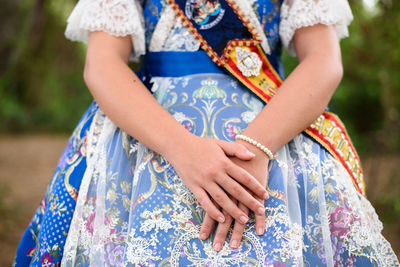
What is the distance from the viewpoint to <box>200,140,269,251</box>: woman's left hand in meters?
0.85

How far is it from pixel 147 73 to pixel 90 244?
20.4 inches

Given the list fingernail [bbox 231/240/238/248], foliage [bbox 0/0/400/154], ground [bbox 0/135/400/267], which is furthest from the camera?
foliage [bbox 0/0/400/154]

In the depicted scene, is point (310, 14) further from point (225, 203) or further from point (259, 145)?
point (225, 203)

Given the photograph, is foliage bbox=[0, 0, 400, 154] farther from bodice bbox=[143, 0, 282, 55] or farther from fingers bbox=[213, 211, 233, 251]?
fingers bbox=[213, 211, 233, 251]

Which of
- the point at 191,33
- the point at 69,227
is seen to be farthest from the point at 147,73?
the point at 69,227

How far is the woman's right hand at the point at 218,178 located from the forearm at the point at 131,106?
0.19 ft

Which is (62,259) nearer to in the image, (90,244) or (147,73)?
(90,244)

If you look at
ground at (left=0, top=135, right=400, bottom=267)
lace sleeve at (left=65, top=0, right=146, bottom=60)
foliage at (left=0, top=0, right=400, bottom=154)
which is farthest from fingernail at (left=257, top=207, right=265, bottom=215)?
foliage at (left=0, top=0, right=400, bottom=154)

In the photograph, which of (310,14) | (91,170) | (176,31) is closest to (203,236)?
(91,170)

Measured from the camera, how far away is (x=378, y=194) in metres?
2.69

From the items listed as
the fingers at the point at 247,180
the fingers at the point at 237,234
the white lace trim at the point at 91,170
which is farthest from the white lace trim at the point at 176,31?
the fingers at the point at 237,234

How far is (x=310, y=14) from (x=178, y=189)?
2.04 feet

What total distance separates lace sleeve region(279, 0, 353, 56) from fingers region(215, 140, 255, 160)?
0.44 m

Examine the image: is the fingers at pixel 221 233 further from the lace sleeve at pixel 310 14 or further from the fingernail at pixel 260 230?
the lace sleeve at pixel 310 14
